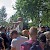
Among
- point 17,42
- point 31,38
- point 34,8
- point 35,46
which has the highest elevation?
point 31,38

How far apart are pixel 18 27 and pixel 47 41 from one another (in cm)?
496

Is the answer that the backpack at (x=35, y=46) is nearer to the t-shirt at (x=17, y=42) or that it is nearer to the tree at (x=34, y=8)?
the t-shirt at (x=17, y=42)

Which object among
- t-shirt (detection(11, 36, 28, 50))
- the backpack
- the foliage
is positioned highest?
the backpack

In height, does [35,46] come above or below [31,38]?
below

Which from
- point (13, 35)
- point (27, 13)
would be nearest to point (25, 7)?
point (27, 13)

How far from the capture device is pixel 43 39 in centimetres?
873

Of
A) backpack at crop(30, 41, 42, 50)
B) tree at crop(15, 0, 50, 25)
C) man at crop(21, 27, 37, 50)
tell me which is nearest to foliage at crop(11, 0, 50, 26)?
tree at crop(15, 0, 50, 25)

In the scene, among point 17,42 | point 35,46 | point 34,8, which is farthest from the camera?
point 34,8

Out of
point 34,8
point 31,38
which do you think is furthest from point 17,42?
point 34,8

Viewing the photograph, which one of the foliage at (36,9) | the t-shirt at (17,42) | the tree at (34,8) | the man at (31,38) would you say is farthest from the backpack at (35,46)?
the tree at (34,8)

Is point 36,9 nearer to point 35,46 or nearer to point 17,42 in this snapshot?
point 17,42

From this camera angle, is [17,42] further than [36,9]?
No

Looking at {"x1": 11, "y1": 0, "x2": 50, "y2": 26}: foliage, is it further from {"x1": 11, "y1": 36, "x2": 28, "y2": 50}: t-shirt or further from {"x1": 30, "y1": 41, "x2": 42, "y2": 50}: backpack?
{"x1": 30, "y1": 41, "x2": 42, "y2": 50}: backpack

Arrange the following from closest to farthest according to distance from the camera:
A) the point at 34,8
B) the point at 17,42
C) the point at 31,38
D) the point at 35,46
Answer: the point at 35,46 < the point at 31,38 < the point at 17,42 < the point at 34,8
